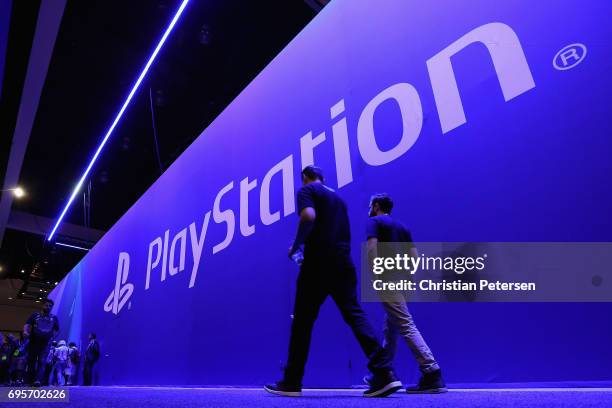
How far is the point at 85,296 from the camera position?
9.96 m

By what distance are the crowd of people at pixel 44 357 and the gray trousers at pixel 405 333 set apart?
461cm

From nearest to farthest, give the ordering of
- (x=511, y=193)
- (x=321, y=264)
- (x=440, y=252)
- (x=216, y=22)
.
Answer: (x=321, y=264)
(x=511, y=193)
(x=440, y=252)
(x=216, y=22)

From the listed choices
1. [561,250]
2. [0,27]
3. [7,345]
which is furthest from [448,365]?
[7,345]

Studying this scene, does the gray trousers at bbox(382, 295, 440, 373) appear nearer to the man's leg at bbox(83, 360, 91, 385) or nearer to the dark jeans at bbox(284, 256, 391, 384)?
the dark jeans at bbox(284, 256, 391, 384)

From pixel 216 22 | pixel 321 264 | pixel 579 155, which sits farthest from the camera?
pixel 216 22

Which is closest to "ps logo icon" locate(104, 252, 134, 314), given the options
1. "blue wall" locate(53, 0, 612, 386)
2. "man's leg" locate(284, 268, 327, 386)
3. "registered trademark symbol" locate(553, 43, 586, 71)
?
"blue wall" locate(53, 0, 612, 386)

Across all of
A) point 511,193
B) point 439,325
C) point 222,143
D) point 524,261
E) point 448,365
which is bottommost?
point 448,365

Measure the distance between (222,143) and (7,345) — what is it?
968cm

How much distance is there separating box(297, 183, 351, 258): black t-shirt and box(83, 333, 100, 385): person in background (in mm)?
7495

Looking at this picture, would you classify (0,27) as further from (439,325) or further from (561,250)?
(561,250)

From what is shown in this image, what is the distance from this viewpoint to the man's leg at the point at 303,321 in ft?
7.07

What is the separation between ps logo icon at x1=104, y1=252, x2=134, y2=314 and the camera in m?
7.40

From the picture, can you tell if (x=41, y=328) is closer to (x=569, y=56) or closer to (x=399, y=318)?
(x=399, y=318)

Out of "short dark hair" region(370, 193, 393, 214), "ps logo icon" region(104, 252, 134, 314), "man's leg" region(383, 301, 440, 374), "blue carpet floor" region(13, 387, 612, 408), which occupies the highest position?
"ps logo icon" region(104, 252, 134, 314)
